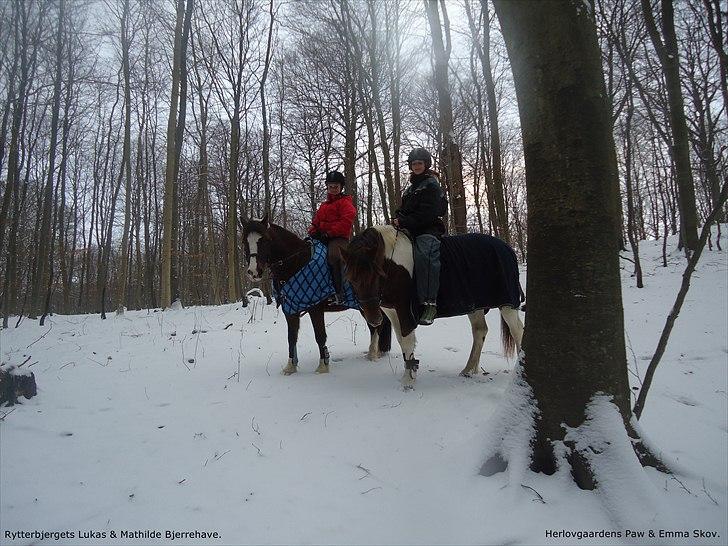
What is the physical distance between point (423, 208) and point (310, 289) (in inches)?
70.0

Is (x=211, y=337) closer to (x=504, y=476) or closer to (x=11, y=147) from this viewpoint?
(x=504, y=476)

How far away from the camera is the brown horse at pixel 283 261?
487cm

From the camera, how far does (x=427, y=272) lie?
4.14 metres

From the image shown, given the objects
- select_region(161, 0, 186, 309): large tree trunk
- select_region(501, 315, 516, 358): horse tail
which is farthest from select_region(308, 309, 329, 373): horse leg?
select_region(161, 0, 186, 309): large tree trunk

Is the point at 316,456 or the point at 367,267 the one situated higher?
the point at 367,267

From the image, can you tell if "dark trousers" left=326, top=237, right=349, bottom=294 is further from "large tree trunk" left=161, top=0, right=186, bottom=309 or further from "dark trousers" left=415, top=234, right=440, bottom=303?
"large tree trunk" left=161, top=0, right=186, bottom=309

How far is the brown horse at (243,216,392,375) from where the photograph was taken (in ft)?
16.0

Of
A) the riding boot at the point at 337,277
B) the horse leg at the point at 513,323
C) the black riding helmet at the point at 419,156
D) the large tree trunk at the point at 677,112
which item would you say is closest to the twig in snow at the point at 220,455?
the riding boot at the point at 337,277

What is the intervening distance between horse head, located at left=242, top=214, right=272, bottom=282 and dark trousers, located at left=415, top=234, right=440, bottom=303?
2031mm

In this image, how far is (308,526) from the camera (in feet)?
6.46

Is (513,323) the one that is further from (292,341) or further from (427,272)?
(292,341)

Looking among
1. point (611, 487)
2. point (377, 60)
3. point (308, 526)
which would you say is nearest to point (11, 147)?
point (377, 60)

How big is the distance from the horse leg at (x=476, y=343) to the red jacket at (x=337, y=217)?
218cm

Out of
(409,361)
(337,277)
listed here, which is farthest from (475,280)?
(337,277)
